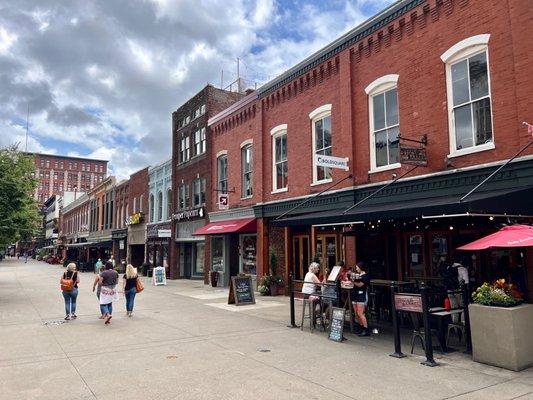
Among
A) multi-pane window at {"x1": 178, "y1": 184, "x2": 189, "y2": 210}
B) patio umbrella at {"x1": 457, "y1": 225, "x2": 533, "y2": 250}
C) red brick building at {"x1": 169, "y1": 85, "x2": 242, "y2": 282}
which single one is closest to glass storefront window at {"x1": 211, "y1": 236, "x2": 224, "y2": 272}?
red brick building at {"x1": 169, "y1": 85, "x2": 242, "y2": 282}

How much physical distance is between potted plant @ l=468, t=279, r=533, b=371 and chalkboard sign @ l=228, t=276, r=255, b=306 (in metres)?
8.99

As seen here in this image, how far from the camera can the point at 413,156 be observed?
11508 millimetres

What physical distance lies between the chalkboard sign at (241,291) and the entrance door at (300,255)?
289 cm

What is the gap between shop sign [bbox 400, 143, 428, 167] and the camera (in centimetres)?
1136

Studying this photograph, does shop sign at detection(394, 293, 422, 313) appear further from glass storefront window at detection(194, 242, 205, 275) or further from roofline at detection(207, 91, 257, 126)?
glass storefront window at detection(194, 242, 205, 275)

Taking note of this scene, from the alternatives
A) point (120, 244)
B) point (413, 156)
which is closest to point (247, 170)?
point (413, 156)

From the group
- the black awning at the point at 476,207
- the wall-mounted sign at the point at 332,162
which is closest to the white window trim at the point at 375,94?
the wall-mounted sign at the point at 332,162

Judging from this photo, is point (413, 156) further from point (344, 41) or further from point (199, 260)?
point (199, 260)

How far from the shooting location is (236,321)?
1233cm

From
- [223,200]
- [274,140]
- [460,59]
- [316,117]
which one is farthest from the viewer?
[223,200]

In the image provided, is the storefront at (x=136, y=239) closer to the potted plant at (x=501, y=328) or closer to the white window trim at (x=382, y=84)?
the white window trim at (x=382, y=84)

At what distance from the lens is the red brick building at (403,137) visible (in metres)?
10.0

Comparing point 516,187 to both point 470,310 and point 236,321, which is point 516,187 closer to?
point 470,310

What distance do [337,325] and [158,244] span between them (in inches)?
1004
